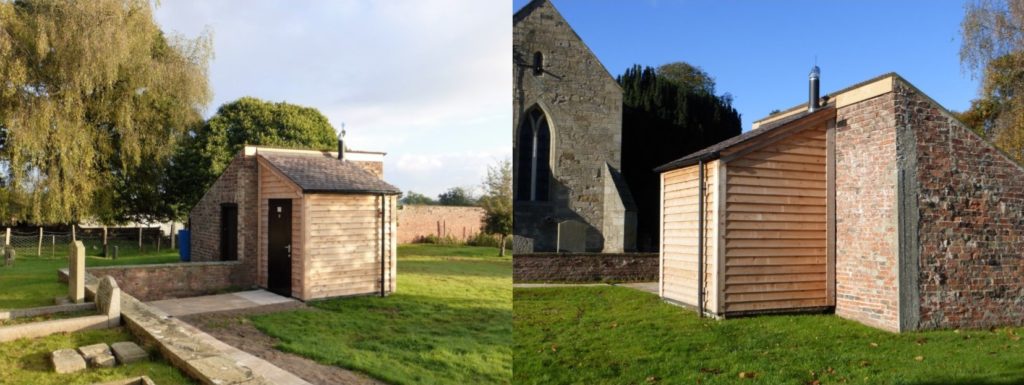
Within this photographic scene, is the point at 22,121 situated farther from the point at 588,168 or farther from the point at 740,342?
the point at 740,342

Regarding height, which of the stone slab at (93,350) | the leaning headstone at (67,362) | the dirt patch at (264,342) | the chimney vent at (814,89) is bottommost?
the dirt patch at (264,342)

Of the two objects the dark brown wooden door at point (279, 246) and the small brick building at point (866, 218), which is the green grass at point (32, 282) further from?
the small brick building at point (866, 218)

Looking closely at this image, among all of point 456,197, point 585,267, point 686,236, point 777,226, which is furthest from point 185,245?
point 456,197

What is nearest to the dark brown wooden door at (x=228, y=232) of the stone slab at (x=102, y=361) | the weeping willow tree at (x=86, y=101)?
the weeping willow tree at (x=86, y=101)

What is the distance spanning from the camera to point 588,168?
572 inches

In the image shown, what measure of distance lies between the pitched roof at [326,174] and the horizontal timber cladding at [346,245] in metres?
0.18

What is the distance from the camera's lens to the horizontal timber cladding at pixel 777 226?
7.57m

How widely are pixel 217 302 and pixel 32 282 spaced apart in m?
3.09

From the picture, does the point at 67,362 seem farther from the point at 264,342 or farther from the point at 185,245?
the point at 185,245

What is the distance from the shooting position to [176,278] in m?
11.0

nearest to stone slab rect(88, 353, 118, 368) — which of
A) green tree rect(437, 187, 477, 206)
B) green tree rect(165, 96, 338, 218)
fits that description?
green tree rect(165, 96, 338, 218)

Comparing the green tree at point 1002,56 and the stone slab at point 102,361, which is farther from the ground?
the green tree at point 1002,56

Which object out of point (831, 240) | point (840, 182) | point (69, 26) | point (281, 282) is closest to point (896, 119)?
point (840, 182)

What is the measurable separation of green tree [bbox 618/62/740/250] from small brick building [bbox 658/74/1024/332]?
872cm
